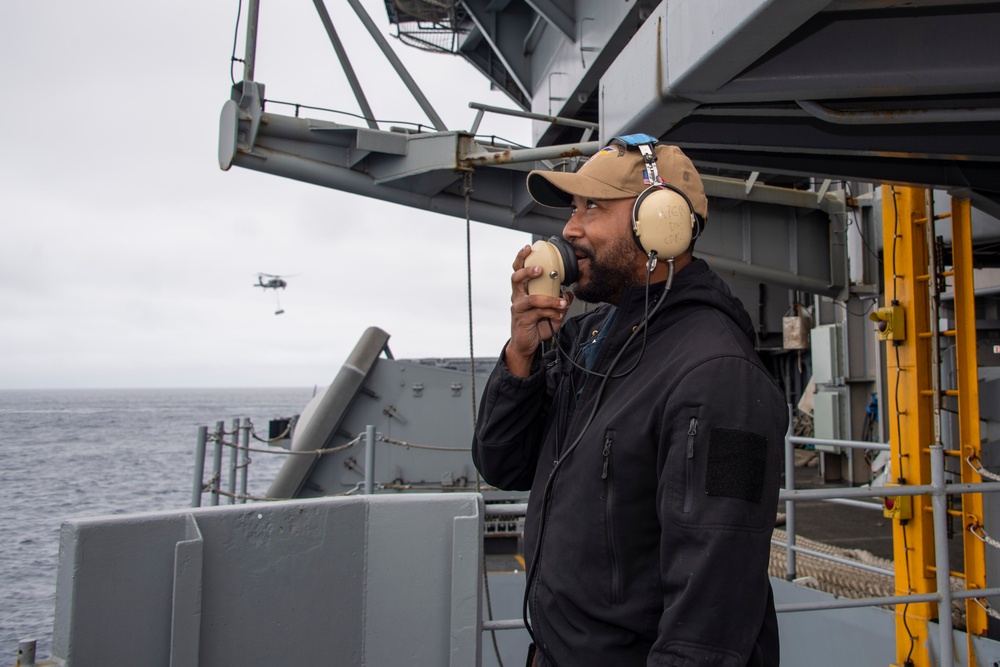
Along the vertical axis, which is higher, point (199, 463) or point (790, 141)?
point (790, 141)

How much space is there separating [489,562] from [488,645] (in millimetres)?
2723

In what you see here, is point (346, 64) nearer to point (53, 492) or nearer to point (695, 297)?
point (695, 297)

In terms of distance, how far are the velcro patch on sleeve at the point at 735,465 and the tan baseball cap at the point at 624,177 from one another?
68cm

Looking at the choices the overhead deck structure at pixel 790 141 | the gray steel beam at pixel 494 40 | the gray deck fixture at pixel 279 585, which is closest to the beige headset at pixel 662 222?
the overhead deck structure at pixel 790 141

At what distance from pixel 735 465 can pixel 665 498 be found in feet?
0.50

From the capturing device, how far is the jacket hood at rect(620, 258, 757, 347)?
176 centimetres

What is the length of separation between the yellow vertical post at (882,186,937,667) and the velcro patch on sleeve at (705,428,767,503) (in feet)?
13.6

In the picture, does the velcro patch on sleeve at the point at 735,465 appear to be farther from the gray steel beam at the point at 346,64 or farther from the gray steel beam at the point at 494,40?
the gray steel beam at the point at 494,40

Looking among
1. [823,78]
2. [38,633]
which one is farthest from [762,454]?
[38,633]

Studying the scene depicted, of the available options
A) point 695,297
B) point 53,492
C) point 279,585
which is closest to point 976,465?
point 695,297

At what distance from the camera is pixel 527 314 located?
1.92 m

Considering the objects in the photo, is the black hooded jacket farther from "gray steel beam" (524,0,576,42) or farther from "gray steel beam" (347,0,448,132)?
"gray steel beam" (347,0,448,132)

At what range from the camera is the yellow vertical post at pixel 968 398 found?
4613 millimetres

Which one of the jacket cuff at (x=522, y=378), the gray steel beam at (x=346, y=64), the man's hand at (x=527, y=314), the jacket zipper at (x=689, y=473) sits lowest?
the jacket zipper at (x=689, y=473)
